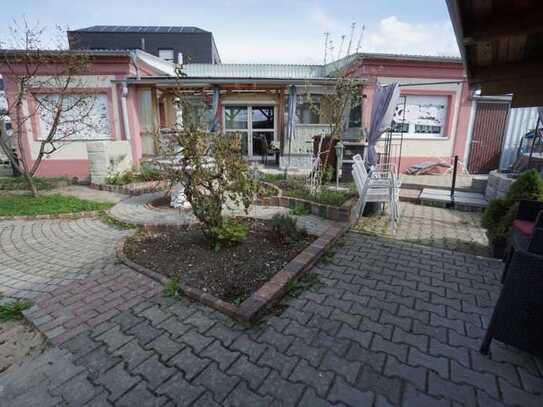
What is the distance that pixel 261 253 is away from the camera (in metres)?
3.32

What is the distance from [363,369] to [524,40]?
3.45m

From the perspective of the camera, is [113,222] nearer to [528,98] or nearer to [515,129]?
[528,98]

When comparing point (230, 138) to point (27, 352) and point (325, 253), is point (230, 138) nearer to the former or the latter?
point (325, 253)

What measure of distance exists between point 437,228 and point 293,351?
3.77 m

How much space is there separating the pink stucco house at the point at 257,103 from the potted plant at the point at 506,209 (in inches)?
187

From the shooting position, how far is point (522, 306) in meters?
1.76

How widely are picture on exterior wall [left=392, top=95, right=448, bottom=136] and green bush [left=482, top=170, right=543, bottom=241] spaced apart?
6228mm

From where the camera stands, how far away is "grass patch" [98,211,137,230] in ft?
14.7

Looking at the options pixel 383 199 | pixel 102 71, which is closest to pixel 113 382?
pixel 383 199

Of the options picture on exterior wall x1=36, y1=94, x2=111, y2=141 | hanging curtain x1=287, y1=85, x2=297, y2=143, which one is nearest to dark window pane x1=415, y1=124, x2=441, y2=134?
hanging curtain x1=287, y1=85, x2=297, y2=143

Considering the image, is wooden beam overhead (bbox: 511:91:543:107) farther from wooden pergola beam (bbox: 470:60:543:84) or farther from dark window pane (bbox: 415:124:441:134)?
dark window pane (bbox: 415:124:441:134)

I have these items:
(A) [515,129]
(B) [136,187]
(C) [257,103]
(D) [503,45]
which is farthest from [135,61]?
(A) [515,129]

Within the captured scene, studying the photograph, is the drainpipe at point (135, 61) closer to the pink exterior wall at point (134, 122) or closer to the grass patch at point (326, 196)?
the pink exterior wall at point (134, 122)

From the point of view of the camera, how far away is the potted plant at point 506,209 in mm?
3346
